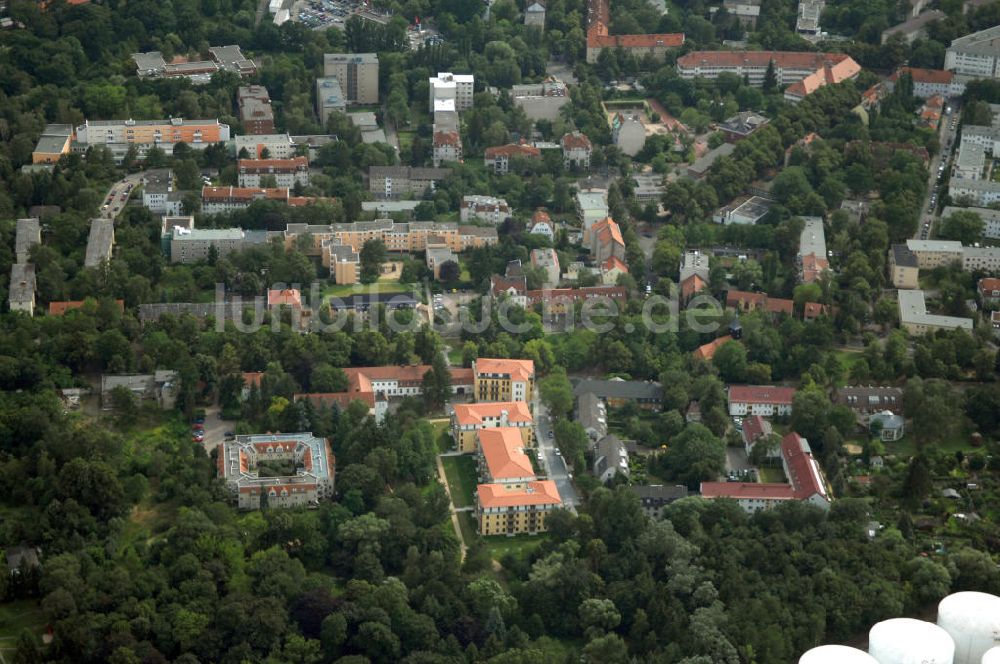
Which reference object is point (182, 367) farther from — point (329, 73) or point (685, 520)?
point (329, 73)

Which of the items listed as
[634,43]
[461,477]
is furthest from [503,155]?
[461,477]

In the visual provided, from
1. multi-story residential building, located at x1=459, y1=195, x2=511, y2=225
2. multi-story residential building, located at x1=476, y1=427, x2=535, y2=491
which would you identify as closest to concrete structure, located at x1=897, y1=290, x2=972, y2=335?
multi-story residential building, located at x1=476, y1=427, x2=535, y2=491

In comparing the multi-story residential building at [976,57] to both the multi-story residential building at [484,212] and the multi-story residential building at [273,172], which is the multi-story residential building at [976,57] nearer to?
the multi-story residential building at [484,212]

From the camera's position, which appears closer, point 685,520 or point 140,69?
point 685,520

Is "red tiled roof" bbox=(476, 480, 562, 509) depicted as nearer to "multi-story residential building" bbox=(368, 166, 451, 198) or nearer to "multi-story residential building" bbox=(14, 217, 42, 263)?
"multi-story residential building" bbox=(14, 217, 42, 263)

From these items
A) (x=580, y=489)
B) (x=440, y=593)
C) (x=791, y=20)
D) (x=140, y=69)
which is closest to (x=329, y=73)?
(x=140, y=69)

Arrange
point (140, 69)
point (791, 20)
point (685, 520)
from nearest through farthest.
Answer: point (685, 520), point (140, 69), point (791, 20)

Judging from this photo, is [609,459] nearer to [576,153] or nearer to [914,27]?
[576,153]
